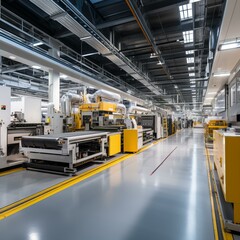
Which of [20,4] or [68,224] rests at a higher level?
[20,4]

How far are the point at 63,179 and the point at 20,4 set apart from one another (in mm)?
4346

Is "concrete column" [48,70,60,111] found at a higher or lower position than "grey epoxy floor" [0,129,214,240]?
higher

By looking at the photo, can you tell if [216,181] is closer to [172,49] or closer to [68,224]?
[68,224]

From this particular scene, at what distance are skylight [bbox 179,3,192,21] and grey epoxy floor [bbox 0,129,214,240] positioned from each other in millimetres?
4013

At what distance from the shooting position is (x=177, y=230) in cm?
196

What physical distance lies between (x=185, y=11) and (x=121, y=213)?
4.84 m

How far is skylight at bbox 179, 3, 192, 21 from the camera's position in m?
4.33

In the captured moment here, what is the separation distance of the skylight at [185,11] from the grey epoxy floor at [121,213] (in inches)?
158

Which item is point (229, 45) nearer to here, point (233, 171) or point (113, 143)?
point (233, 171)

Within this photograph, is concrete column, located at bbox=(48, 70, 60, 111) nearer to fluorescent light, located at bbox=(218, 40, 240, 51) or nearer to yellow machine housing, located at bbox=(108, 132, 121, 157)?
yellow machine housing, located at bbox=(108, 132, 121, 157)

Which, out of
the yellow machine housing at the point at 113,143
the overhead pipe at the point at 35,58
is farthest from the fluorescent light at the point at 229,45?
the overhead pipe at the point at 35,58

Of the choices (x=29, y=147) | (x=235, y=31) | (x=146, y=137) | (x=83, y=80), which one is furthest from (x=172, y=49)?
(x=29, y=147)

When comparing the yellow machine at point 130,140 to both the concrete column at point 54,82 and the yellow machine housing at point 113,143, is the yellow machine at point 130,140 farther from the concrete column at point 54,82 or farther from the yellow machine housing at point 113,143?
the concrete column at point 54,82

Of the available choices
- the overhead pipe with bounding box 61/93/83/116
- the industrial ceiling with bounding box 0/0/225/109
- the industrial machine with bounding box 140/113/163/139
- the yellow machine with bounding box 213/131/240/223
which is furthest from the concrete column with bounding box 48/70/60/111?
the industrial machine with bounding box 140/113/163/139
